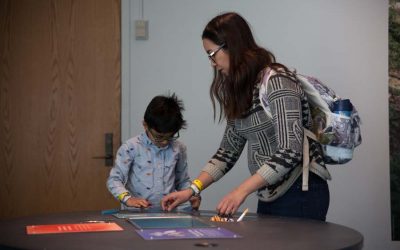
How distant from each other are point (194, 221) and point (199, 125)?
2119 millimetres

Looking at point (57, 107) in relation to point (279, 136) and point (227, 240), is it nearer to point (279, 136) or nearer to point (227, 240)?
point (279, 136)

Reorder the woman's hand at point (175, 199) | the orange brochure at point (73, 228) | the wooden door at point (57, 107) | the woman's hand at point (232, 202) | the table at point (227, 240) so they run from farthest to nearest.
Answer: the wooden door at point (57, 107) < the woman's hand at point (175, 199) < the woman's hand at point (232, 202) < the orange brochure at point (73, 228) < the table at point (227, 240)

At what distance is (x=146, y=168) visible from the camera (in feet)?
8.79

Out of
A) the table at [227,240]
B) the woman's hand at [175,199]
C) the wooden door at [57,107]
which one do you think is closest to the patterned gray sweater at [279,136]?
the table at [227,240]

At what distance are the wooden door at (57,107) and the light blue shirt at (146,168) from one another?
1311 mm

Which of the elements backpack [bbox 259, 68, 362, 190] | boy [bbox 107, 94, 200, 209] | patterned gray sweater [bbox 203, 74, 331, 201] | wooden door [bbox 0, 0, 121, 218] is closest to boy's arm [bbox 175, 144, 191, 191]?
boy [bbox 107, 94, 200, 209]

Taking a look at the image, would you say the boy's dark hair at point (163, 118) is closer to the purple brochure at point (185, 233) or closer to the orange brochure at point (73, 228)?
the orange brochure at point (73, 228)

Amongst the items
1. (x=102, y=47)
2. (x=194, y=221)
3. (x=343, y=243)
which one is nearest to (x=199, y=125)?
(x=102, y=47)

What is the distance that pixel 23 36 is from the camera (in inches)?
158

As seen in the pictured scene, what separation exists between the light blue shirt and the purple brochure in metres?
0.97

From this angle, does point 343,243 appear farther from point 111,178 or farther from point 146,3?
point 146,3

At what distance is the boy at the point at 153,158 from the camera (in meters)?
2.57

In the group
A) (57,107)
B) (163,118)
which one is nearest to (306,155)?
(163,118)

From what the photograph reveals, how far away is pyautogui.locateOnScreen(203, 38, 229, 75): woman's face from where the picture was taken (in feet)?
6.98
